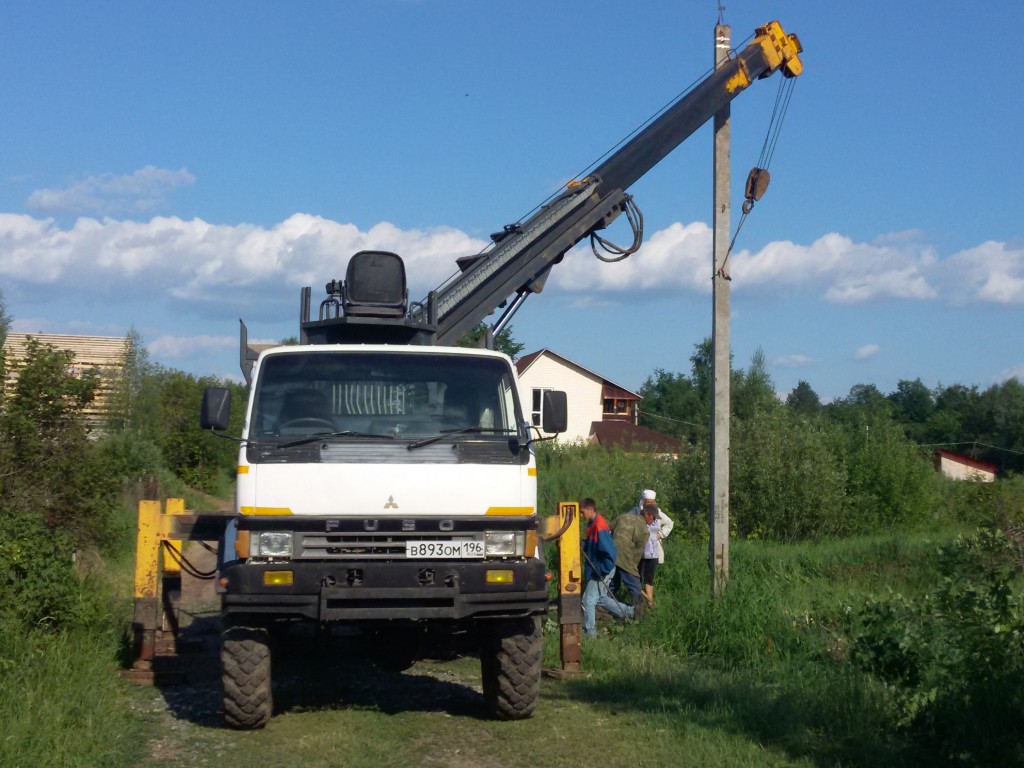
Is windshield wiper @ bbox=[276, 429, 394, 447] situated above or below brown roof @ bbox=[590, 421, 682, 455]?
below

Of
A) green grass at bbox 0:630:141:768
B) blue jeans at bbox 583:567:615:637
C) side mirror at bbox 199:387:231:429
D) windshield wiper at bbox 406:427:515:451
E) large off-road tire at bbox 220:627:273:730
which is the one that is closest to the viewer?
green grass at bbox 0:630:141:768

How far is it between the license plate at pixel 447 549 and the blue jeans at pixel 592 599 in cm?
459

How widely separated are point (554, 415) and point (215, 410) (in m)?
2.32

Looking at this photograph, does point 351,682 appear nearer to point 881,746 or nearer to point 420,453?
point 420,453

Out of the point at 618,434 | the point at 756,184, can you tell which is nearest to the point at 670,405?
the point at 618,434

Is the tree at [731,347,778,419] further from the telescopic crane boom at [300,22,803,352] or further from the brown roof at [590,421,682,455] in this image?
the telescopic crane boom at [300,22,803,352]

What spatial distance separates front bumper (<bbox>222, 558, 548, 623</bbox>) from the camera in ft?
22.8

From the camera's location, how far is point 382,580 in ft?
23.0

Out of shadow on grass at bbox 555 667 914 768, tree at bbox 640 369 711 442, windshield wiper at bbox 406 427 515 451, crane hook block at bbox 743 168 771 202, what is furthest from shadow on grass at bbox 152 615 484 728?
tree at bbox 640 369 711 442

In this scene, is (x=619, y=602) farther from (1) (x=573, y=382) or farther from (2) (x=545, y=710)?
(1) (x=573, y=382)

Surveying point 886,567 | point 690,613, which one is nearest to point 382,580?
point 690,613

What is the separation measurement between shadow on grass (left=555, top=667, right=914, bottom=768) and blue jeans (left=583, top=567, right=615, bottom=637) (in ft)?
7.49

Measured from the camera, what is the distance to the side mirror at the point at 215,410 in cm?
746

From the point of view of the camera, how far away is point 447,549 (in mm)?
7184
